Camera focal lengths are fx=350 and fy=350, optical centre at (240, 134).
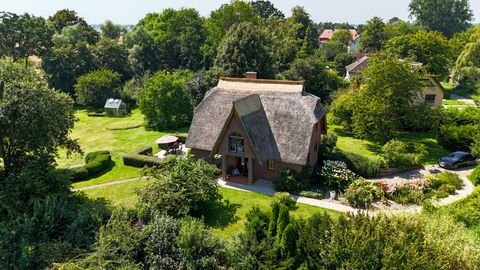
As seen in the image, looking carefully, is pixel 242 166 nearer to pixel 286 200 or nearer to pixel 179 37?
pixel 286 200

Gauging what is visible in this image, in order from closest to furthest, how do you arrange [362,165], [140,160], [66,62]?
1. [362,165]
2. [140,160]
3. [66,62]

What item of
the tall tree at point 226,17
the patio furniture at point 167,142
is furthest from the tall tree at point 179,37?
the patio furniture at point 167,142

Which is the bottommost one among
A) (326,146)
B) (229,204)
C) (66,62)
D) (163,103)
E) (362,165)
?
(229,204)

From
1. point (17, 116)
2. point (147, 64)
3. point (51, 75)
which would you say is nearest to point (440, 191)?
point (17, 116)

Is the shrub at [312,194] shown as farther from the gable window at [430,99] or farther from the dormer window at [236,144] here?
the gable window at [430,99]

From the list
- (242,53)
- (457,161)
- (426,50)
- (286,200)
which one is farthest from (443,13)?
(286,200)

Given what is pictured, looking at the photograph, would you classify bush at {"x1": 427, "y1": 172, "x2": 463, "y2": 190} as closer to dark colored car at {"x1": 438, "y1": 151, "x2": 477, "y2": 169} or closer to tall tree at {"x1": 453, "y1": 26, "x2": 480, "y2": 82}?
dark colored car at {"x1": 438, "y1": 151, "x2": 477, "y2": 169}

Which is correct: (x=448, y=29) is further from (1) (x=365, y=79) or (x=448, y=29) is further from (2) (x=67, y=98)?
(2) (x=67, y=98)
